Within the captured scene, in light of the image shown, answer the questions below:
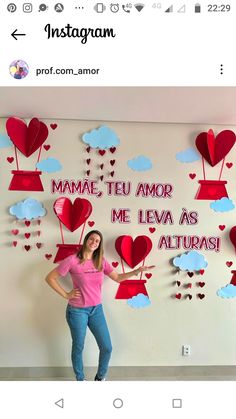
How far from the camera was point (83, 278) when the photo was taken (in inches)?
107

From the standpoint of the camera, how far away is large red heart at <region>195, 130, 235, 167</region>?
302 centimetres

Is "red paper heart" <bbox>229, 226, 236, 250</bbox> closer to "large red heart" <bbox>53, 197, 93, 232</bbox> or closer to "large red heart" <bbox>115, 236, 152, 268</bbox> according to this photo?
"large red heart" <bbox>115, 236, 152, 268</bbox>

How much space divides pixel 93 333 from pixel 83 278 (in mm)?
420

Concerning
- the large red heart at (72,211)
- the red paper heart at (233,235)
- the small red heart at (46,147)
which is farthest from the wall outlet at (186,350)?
the small red heart at (46,147)

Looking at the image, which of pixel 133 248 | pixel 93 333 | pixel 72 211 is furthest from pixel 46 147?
pixel 93 333
